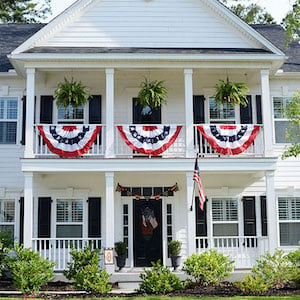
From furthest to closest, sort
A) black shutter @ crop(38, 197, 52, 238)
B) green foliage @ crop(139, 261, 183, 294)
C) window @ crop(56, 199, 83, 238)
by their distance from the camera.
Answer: window @ crop(56, 199, 83, 238), black shutter @ crop(38, 197, 52, 238), green foliage @ crop(139, 261, 183, 294)

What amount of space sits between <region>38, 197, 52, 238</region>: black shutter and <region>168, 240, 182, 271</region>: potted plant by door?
12.4ft

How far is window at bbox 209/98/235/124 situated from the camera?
55.5 feet

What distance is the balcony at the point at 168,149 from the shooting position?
15102mm

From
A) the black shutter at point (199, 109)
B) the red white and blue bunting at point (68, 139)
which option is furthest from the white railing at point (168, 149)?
the black shutter at point (199, 109)

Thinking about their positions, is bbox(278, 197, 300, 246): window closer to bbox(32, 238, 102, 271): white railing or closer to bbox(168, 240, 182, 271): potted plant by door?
bbox(168, 240, 182, 271): potted plant by door

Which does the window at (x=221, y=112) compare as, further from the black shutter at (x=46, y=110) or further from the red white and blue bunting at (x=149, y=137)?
the black shutter at (x=46, y=110)

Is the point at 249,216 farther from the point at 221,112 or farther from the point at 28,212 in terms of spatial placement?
the point at 28,212

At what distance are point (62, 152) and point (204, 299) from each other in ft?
18.9

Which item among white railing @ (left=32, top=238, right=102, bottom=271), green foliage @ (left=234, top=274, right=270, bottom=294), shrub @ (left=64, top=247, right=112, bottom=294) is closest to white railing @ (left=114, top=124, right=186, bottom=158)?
white railing @ (left=32, top=238, right=102, bottom=271)

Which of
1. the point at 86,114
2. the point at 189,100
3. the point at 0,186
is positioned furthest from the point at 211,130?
the point at 0,186

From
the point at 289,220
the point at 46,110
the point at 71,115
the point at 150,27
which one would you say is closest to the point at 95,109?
the point at 71,115

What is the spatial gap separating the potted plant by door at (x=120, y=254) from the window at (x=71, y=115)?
4129 millimetres

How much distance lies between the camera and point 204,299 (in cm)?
1192

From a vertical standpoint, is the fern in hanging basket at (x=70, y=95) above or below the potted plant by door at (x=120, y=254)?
above
